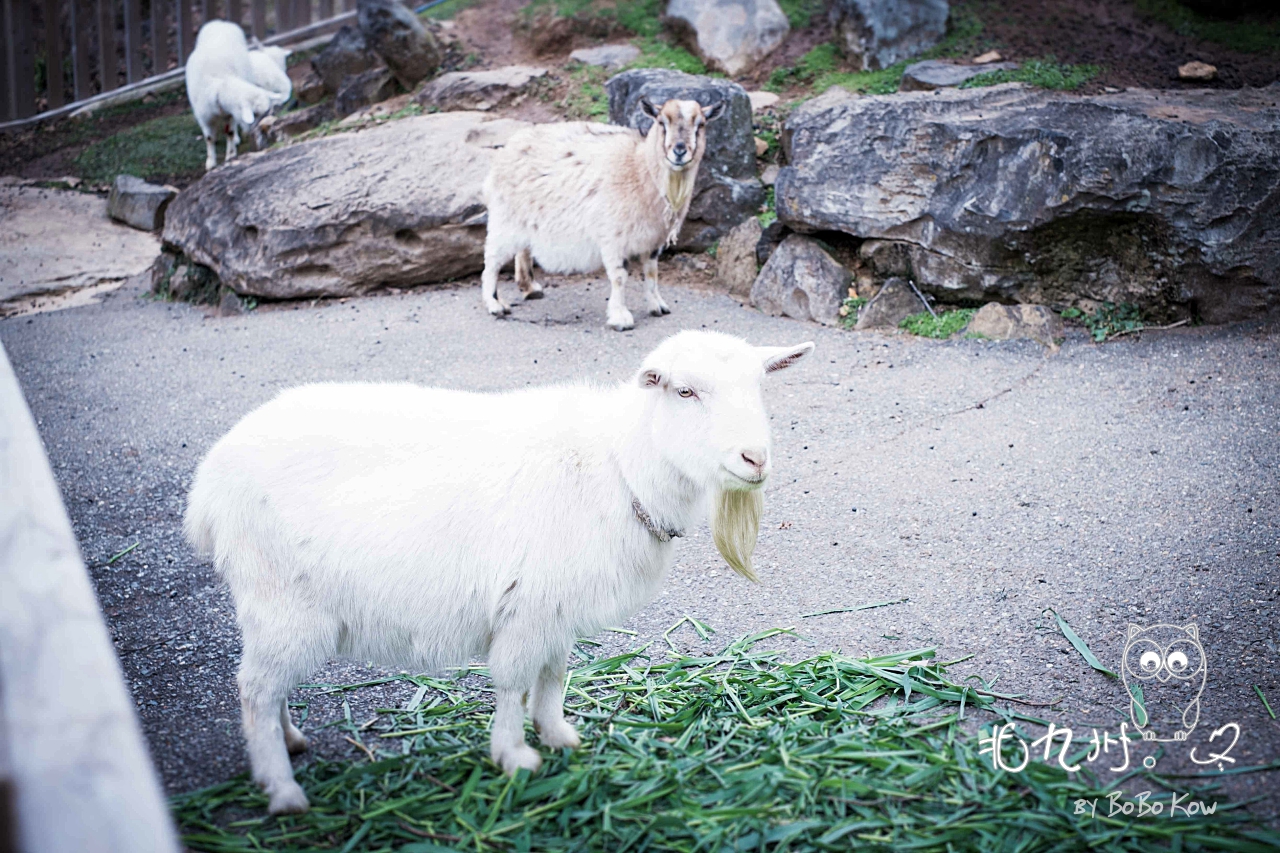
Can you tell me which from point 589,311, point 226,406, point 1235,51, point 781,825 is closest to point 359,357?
point 226,406

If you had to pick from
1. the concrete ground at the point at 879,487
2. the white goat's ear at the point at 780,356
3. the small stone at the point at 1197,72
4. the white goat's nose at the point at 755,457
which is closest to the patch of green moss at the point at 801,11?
the small stone at the point at 1197,72

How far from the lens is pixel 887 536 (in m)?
4.48

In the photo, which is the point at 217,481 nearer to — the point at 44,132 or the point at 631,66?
the point at 631,66

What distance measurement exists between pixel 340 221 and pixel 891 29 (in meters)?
6.25

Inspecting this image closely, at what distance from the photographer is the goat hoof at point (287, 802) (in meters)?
2.65

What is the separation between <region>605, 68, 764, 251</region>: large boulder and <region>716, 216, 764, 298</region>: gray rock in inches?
10.6

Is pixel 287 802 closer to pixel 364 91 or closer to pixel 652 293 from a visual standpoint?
pixel 652 293

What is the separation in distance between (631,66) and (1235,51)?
6214mm

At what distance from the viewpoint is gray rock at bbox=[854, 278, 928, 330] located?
7297mm

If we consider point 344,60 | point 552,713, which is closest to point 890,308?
point 552,713

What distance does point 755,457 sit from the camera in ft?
8.24

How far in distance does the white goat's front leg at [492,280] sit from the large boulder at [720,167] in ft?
5.89

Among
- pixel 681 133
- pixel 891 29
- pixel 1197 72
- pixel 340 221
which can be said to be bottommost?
pixel 340 221

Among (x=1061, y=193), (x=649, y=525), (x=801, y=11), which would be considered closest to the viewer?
(x=649, y=525)
